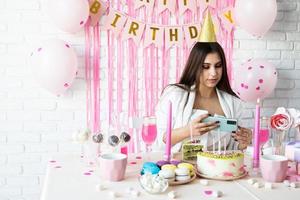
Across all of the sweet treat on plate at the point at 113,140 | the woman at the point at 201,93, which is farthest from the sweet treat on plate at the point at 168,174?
the woman at the point at 201,93

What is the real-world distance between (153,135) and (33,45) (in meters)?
1.34

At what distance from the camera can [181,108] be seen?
2.41m

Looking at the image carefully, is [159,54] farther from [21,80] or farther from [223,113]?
[21,80]

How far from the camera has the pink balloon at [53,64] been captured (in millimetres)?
2459

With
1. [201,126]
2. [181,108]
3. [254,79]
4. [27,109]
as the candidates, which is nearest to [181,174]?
[201,126]

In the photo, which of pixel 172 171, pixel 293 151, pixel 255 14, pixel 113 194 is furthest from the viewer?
pixel 255 14

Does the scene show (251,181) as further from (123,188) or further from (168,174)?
(123,188)

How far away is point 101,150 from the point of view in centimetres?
176

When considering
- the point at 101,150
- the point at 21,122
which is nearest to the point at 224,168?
the point at 101,150

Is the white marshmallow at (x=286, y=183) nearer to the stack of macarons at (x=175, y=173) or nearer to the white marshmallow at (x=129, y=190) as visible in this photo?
the stack of macarons at (x=175, y=173)

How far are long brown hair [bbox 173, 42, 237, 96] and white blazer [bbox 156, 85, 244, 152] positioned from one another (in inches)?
1.7

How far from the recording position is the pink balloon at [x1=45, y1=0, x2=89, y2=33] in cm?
249

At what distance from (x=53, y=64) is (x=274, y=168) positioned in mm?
1415

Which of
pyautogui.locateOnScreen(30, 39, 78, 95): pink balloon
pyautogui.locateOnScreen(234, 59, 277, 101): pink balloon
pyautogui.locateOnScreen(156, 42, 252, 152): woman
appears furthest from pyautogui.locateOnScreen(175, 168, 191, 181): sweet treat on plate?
pyautogui.locateOnScreen(234, 59, 277, 101): pink balloon
